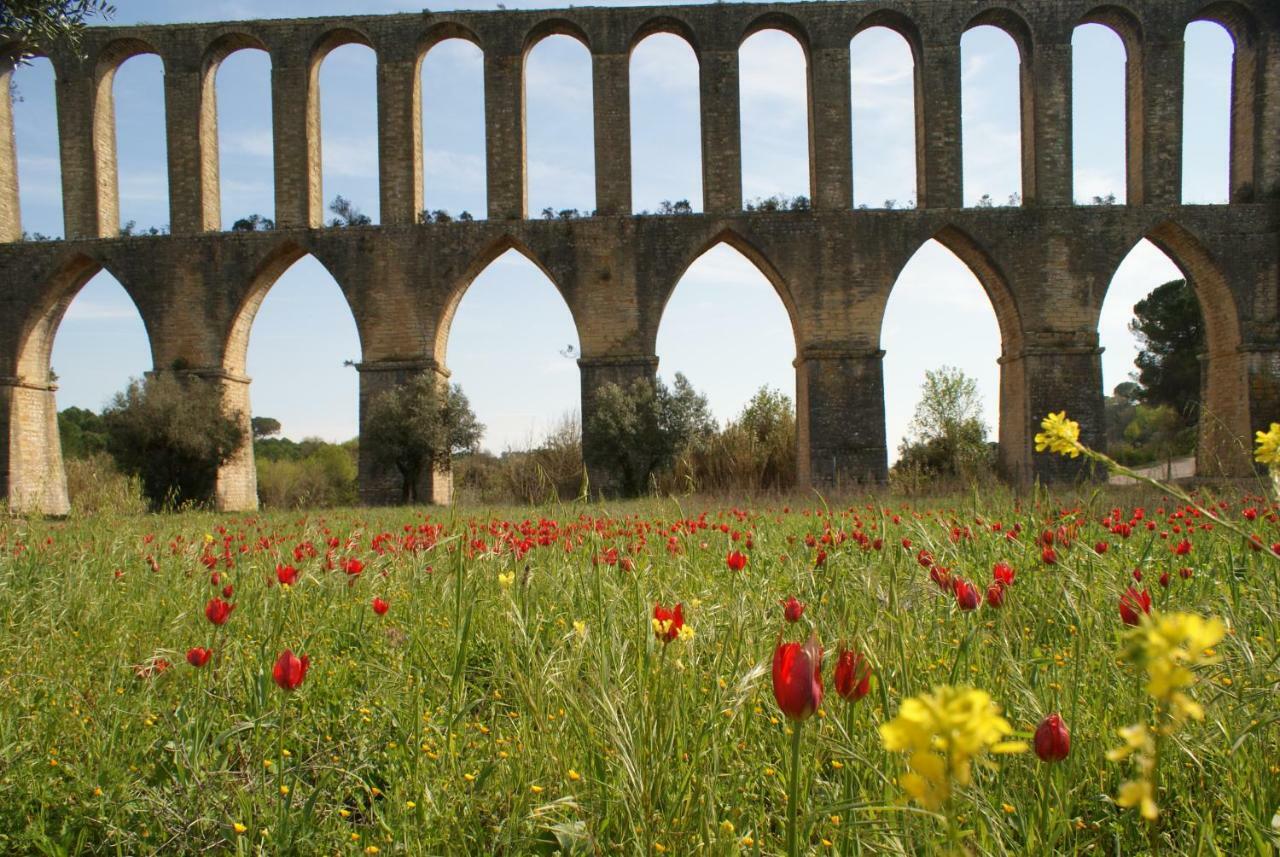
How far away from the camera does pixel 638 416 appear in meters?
18.0

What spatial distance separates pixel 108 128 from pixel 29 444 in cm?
719

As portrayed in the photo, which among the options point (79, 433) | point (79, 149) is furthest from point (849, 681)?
point (79, 433)

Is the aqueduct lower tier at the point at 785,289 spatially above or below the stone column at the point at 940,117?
below

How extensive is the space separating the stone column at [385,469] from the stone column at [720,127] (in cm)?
715

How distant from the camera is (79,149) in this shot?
63.0ft

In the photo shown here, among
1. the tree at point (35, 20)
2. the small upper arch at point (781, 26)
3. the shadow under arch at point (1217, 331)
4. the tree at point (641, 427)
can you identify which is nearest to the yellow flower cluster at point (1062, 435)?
the tree at point (35, 20)

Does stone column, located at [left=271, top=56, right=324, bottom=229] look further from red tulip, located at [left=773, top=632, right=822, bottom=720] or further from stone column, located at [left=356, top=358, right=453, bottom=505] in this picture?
red tulip, located at [left=773, top=632, right=822, bottom=720]

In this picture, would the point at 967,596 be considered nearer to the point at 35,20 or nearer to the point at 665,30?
the point at 35,20

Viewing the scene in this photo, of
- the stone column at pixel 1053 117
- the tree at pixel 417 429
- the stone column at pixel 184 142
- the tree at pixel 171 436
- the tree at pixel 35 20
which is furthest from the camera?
the stone column at pixel 184 142

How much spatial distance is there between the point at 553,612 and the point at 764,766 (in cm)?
141

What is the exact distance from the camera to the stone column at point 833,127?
62.2 feet

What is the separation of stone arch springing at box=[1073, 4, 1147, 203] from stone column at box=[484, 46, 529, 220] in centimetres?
1220

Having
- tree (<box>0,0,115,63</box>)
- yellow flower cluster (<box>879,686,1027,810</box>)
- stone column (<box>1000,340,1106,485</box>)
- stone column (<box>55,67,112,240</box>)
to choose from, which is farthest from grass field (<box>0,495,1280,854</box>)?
stone column (<box>55,67,112,240</box>)

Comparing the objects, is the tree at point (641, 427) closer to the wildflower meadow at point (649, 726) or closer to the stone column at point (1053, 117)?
the stone column at point (1053, 117)
